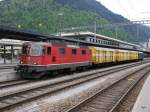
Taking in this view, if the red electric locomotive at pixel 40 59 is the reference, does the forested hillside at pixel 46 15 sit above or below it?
above

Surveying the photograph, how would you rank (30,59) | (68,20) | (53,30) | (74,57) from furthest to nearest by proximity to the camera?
(68,20)
(53,30)
(74,57)
(30,59)

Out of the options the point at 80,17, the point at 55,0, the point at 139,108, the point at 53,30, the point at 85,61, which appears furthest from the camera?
the point at 55,0

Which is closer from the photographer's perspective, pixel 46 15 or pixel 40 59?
pixel 40 59

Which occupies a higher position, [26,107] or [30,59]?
[30,59]

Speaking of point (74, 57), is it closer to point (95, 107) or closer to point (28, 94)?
point (28, 94)

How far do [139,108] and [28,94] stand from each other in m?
6.38

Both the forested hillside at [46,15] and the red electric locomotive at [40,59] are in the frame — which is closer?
the red electric locomotive at [40,59]

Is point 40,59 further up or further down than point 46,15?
further down

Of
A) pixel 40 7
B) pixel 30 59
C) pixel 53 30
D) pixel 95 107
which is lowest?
pixel 95 107

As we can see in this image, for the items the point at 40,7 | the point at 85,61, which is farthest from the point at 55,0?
the point at 85,61

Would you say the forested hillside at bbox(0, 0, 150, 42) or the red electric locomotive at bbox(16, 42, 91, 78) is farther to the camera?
the forested hillside at bbox(0, 0, 150, 42)

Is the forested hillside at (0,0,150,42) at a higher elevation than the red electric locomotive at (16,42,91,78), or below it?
higher

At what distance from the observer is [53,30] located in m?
122

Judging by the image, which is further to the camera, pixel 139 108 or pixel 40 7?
pixel 40 7
